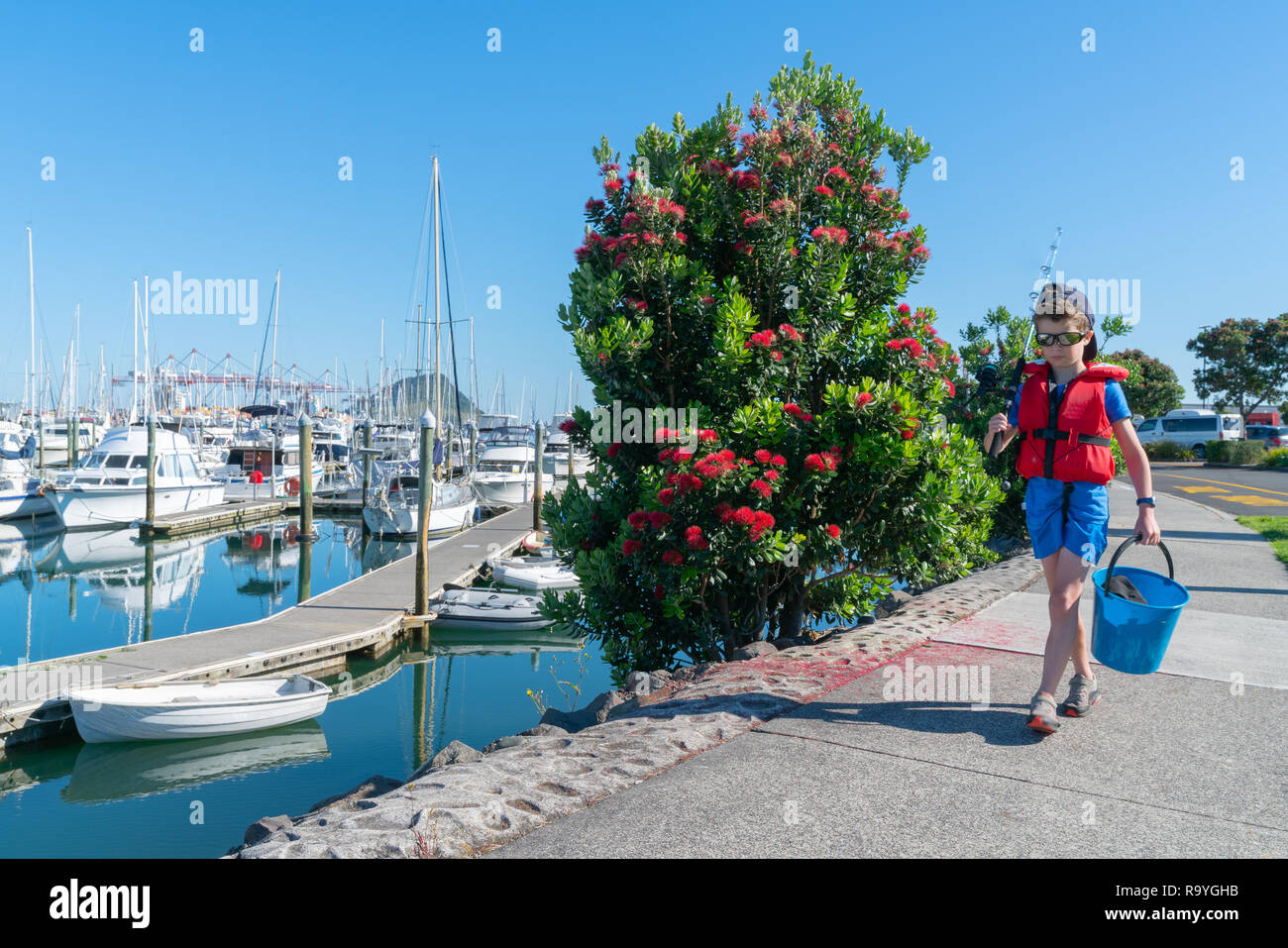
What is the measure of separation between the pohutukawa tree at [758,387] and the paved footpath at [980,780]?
147 cm

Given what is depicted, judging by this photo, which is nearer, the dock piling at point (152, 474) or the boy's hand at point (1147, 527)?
the boy's hand at point (1147, 527)

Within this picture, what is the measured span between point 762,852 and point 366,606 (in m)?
17.9

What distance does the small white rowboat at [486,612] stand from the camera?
64.6 feet

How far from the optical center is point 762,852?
3.35m

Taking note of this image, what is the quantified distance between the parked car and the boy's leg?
4358cm

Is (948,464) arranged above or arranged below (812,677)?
above

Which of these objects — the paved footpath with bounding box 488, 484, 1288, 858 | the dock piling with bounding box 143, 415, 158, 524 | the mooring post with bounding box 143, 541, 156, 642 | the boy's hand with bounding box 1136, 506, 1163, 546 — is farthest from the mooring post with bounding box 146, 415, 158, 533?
the boy's hand with bounding box 1136, 506, 1163, 546

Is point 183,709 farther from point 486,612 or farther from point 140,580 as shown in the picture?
point 140,580

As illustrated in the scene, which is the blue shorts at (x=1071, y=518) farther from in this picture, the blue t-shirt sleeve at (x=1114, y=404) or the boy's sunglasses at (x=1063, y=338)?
the boy's sunglasses at (x=1063, y=338)

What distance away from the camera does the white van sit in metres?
44.3

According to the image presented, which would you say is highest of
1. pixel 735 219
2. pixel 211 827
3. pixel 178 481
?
pixel 735 219

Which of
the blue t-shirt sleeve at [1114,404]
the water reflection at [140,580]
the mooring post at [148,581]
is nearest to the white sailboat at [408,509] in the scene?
the water reflection at [140,580]
